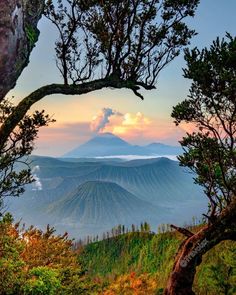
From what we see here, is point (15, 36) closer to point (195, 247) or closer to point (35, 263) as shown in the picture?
point (195, 247)

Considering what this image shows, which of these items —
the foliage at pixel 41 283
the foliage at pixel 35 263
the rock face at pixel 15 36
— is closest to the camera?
the rock face at pixel 15 36

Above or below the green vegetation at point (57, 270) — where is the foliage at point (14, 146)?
above

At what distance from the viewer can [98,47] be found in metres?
13.2

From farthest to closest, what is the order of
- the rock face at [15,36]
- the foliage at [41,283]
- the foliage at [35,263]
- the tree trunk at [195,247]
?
1. the foliage at [35,263]
2. the foliage at [41,283]
3. the tree trunk at [195,247]
4. the rock face at [15,36]

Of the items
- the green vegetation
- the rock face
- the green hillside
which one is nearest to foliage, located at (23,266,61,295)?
the green vegetation

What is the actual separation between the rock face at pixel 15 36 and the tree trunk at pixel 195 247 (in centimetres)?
651

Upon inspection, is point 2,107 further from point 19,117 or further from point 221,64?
point 221,64

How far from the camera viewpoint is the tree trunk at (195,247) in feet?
37.8

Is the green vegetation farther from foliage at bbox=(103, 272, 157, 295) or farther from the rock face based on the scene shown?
the rock face

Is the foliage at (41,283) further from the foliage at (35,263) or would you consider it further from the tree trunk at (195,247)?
the tree trunk at (195,247)

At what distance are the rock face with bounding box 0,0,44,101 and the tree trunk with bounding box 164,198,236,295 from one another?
6.51m

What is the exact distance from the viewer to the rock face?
24.8 feet

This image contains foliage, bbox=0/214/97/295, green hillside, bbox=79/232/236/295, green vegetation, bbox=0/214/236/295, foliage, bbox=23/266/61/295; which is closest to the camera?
foliage, bbox=23/266/61/295

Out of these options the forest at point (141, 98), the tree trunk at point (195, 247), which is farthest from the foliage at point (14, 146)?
the tree trunk at point (195, 247)
